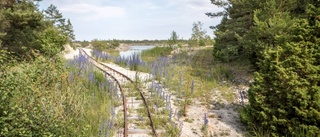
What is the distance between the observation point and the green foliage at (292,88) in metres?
5.09

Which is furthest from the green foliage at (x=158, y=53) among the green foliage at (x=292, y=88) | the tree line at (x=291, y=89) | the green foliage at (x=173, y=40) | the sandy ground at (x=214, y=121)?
the green foliage at (x=292, y=88)

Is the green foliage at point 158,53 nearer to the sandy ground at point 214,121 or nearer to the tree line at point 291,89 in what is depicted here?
the sandy ground at point 214,121

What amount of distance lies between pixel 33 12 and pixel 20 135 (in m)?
16.1

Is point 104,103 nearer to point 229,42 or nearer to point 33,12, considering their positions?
point 229,42

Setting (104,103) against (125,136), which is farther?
(104,103)

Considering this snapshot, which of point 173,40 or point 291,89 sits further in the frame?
point 173,40

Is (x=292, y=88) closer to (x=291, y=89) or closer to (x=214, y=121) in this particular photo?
(x=291, y=89)

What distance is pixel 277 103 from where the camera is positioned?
5586mm

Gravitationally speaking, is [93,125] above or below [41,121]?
below

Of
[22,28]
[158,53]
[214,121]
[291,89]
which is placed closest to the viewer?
[291,89]

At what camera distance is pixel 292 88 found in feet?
17.6

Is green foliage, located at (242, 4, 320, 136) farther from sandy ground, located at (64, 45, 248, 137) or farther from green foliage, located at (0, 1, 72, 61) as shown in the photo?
green foliage, located at (0, 1, 72, 61)

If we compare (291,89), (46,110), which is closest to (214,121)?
(291,89)

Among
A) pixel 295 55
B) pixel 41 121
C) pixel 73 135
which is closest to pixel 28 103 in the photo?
pixel 41 121
